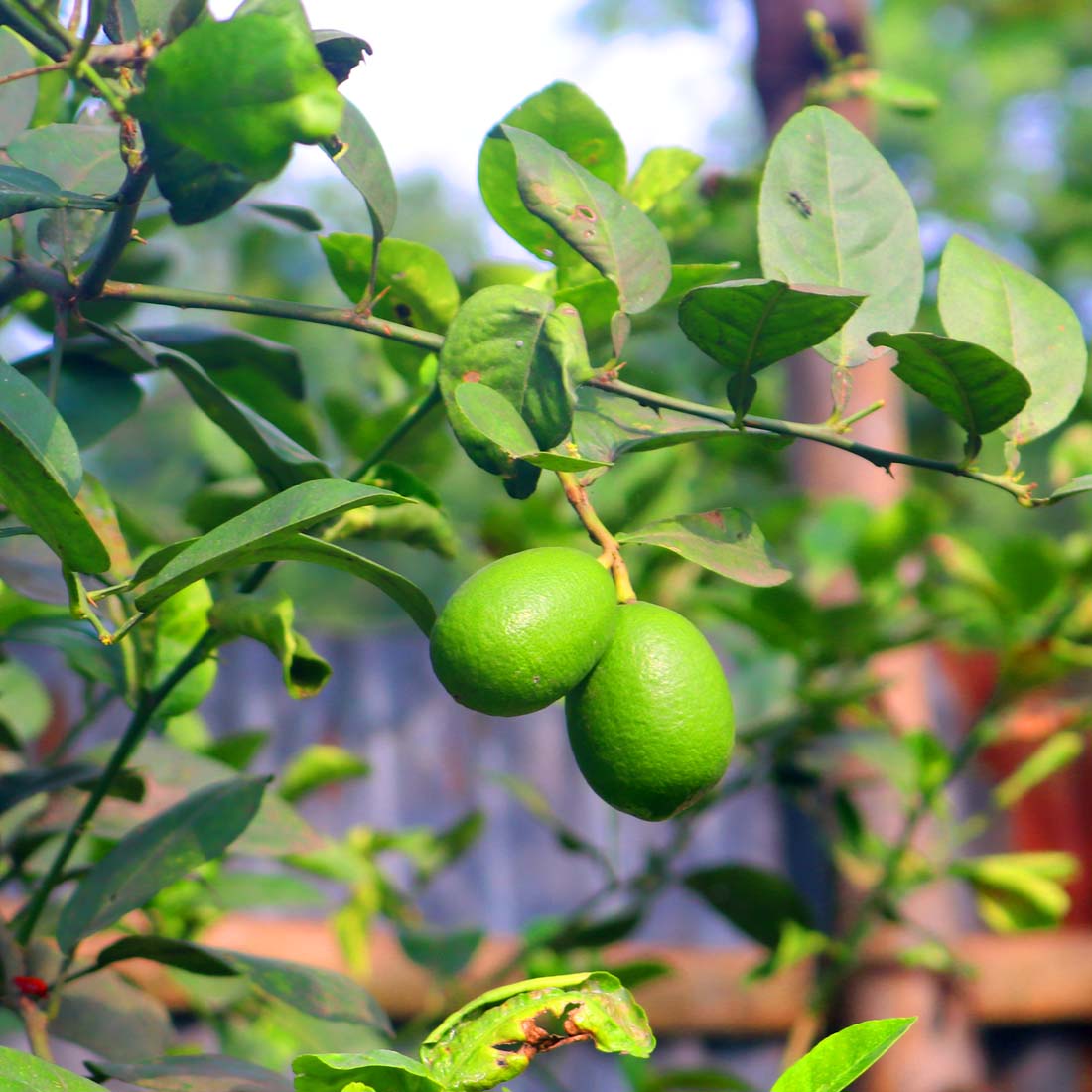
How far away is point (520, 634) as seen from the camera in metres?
0.40

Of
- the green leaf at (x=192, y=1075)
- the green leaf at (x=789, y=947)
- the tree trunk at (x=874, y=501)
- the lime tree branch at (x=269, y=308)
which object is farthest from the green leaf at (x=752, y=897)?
the lime tree branch at (x=269, y=308)

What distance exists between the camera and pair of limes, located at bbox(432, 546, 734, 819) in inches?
16.0

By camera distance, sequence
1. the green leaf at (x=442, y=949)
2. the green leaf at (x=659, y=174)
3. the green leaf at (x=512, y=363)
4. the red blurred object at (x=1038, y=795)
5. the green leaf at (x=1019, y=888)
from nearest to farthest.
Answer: the green leaf at (x=512, y=363) < the green leaf at (x=659, y=174) < the green leaf at (x=442, y=949) < the green leaf at (x=1019, y=888) < the red blurred object at (x=1038, y=795)

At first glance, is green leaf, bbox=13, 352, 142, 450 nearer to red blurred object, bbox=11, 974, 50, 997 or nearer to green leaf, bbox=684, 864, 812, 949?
red blurred object, bbox=11, 974, 50, 997

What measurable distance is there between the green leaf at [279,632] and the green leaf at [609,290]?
180mm

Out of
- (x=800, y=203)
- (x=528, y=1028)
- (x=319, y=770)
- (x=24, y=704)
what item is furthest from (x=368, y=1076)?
(x=319, y=770)

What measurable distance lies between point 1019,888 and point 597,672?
878mm

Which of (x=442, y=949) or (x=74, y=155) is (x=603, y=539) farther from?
(x=442, y=949)

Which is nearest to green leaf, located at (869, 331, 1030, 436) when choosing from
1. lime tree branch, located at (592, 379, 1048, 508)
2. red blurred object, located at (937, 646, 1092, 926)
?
lime tree branch, located at (592, 379, 1048, 508)

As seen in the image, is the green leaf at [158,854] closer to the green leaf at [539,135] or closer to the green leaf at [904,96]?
the green leaf at [539,135]

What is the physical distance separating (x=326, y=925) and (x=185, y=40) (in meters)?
1.34

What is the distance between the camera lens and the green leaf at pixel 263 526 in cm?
37

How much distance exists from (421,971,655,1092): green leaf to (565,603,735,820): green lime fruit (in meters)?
0.06

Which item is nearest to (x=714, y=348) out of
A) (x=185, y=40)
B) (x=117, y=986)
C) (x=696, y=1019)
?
(x=185, y=40)
